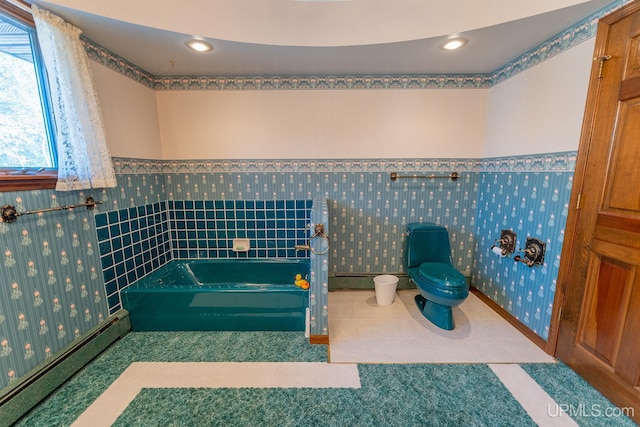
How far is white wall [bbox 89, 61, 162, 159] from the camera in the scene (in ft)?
6.24

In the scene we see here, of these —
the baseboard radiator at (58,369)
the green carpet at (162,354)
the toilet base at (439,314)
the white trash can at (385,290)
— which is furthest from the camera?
the white trash can at (385,290)

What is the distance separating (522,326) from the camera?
2033mm

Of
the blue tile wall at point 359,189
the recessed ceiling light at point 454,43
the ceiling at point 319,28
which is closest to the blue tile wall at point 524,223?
the blue tile wall at point 359,189

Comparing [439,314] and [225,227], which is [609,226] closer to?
[439,314]

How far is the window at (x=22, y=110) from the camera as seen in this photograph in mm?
1348

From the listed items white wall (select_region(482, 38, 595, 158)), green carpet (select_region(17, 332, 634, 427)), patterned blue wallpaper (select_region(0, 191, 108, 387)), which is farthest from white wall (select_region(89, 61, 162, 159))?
white wall (select_region(482, 38, 595, 158))

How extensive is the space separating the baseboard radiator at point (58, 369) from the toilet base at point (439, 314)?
254cm

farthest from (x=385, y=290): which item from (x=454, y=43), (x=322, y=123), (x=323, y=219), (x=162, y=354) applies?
(x=454, y=43)

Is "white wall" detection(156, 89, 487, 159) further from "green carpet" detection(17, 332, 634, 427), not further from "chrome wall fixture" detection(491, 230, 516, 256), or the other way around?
"green carpet" detection(17, 332, 634, 427)

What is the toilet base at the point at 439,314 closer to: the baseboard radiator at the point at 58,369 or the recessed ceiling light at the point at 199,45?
the baseboard radiator at the point at 58,369

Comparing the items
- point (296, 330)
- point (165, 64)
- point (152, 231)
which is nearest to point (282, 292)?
point (296, 330)

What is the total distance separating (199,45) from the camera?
1.84 m

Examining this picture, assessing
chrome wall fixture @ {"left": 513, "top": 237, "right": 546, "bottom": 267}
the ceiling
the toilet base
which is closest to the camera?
the ceiling

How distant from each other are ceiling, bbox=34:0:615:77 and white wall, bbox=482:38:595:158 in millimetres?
217
